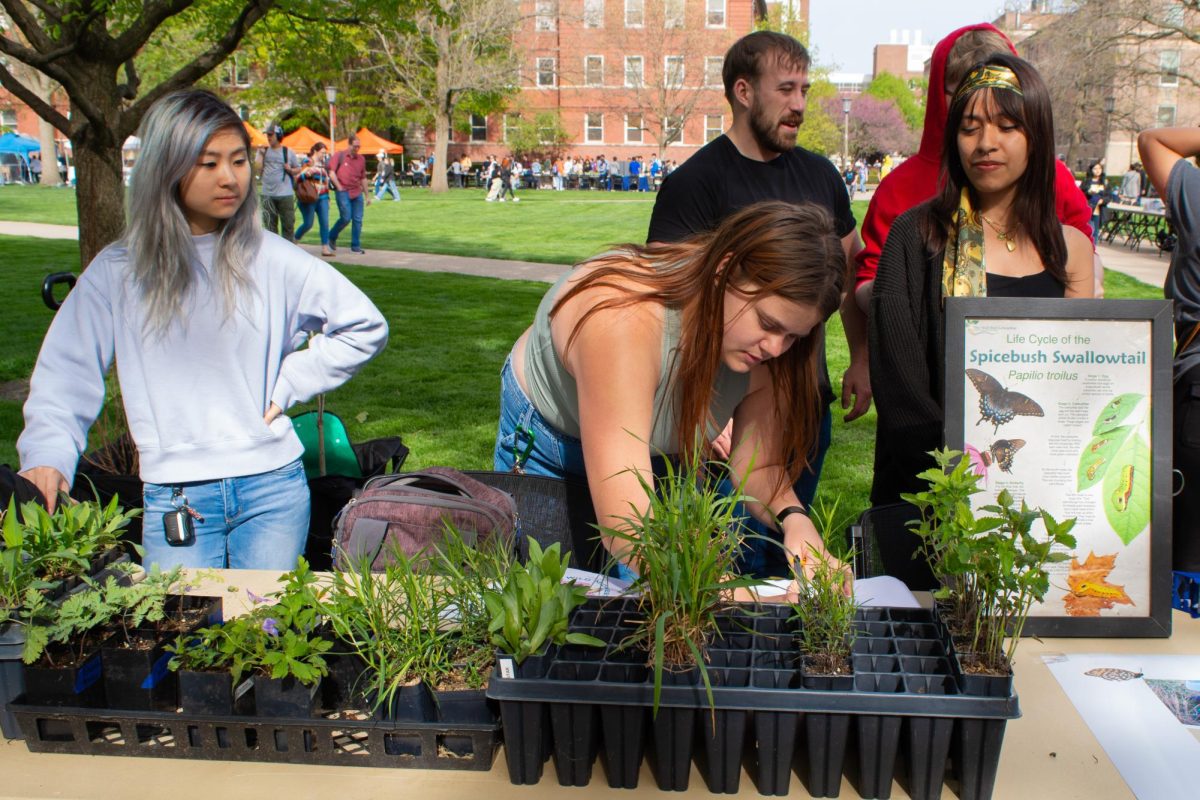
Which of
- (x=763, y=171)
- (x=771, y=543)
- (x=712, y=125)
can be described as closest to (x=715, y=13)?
(x=712, y=125)

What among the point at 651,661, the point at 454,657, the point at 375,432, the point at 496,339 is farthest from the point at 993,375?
the point at 496,339

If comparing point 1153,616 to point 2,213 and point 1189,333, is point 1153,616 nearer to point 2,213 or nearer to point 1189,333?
point 1189,333

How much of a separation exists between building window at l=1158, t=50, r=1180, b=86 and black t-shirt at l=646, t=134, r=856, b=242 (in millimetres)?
31727

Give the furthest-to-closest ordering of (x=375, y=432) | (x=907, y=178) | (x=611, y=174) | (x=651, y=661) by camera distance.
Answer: (x=611, y=174) < (x=375, y=432) < (x=907, y=178) < (x=651, y=661)

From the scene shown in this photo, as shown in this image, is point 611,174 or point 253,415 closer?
point 253,415

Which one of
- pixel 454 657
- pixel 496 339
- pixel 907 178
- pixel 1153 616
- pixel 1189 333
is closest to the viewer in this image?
pixel 454 657

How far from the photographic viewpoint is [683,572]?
1.51 metres

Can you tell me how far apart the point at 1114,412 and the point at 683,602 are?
3.32 feet

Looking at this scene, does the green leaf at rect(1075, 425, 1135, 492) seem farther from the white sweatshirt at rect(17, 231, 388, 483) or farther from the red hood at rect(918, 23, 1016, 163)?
the white sweatshirt at rect(17, 231, 388, 483)

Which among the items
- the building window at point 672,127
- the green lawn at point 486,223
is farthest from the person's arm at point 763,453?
the building window at point 672,127

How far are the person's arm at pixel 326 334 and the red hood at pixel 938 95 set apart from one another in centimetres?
166

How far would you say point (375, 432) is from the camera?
595 centimetres

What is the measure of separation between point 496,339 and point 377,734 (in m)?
7.29

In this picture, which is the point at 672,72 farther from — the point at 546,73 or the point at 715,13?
the point at 546,73
